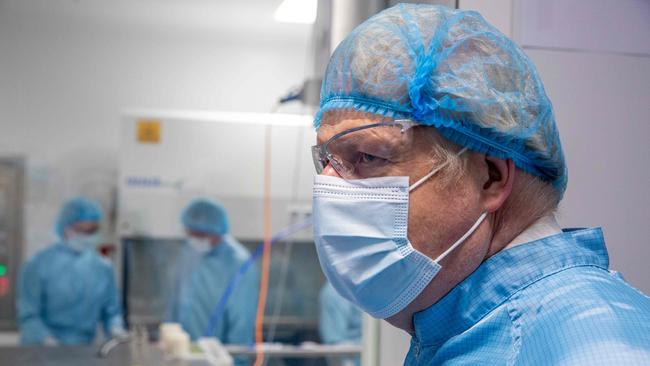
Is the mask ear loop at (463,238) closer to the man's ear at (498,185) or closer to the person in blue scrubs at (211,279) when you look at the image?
the man's ear at (498,185)

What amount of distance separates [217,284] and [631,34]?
2.77m

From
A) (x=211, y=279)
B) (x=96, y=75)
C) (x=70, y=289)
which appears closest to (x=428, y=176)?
(x=211, y=279)

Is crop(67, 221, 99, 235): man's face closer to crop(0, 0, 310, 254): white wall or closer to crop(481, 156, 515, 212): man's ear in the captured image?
crop(0, 0, 310, 254): white wall

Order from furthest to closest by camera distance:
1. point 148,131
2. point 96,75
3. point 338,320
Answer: point 96,75
point 148,131
point 338,320

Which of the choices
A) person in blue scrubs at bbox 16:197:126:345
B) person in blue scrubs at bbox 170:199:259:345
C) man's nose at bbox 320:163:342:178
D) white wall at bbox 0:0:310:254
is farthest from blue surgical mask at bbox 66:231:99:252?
man's nose at bbox 320:163:342:178

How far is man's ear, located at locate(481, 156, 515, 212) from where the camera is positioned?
0.63 metres

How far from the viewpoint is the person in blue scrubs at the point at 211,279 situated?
3.36 metres

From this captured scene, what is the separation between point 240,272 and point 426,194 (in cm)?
287

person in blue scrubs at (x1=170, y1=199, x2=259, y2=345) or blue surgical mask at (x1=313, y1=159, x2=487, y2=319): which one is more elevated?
blue surgical mask at (x1=313, y1=159, x2=487, y2=319)

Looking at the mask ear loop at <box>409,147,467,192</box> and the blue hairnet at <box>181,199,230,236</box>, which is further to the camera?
the blue hairnet at <box>181,199,230,236</box>

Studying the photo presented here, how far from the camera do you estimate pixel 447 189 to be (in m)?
0.62

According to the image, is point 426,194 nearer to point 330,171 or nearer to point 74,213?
point 330,171

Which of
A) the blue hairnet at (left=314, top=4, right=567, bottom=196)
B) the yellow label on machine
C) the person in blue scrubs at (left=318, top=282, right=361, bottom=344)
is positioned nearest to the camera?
the blue hairnet at (left=314, top=4, right=567, bottom=196)

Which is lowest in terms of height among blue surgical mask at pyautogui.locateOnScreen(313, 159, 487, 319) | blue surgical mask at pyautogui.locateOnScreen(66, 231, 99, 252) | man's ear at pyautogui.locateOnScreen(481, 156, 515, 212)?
blue surgical mask at pyautogui.locateOnScreen(66, 231, 99, 252)
